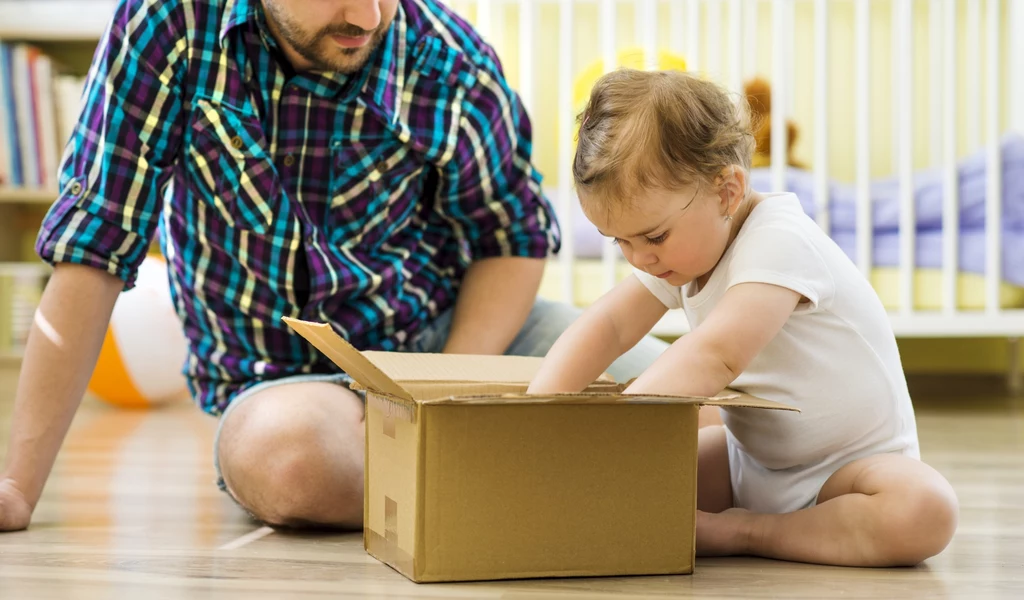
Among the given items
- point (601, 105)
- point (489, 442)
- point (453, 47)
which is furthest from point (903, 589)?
point (453, 47)

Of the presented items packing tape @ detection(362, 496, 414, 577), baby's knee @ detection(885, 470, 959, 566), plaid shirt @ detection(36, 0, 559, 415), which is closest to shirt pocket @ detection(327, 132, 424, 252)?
plaid shirt @ detection(36, 0, 559, 415)

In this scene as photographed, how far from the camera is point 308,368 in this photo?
113 centimetres

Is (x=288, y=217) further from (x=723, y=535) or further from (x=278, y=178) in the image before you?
(x=723, y=535)

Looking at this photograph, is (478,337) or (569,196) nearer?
(478,337)

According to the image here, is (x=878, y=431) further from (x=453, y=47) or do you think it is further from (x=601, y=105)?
(x=453, y=47)

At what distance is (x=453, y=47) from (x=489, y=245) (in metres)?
0.22

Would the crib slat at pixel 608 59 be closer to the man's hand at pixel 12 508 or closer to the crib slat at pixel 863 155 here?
the crib slat at pixel 863 155

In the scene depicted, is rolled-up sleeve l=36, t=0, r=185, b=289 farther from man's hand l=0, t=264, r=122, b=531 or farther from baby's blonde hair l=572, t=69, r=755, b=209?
baby's blonde hair l=572, t=69, r=755, b=209

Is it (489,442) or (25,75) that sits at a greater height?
(25,75)

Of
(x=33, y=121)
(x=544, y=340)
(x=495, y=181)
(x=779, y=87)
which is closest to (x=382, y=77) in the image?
(x=495, y=181)

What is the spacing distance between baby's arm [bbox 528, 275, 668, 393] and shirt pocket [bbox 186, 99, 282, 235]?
32cm

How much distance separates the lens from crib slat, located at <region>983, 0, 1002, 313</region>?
2021 mm

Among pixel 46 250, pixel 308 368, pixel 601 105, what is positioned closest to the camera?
pixel 601 105

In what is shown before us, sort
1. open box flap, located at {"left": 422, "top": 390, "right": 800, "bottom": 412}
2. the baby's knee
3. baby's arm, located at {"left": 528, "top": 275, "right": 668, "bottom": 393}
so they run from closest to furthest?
1. open box flap, located at {"left": 422, "top": 390, "right": 800, "bottom": 412}
2. the baby's knee
3. baby's arm, located at {"left": 528, "top": 275, "right": 668, "bottom": 393}
